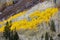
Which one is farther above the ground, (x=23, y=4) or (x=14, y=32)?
(x=23, y=4)

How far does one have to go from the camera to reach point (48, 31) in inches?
1414

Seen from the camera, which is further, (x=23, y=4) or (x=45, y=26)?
(x=23, y=4)

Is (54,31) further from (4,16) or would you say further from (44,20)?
(4,16)

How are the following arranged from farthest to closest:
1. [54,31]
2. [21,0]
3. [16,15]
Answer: [21,0] → [16,15] → [54,31]

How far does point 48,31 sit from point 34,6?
5.74 metres

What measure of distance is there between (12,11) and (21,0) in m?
2.21

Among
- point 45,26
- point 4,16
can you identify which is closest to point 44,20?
point 45,26

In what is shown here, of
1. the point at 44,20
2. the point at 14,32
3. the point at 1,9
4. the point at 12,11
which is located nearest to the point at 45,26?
the point at 44,20

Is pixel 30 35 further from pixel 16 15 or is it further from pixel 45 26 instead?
pixel 16 15

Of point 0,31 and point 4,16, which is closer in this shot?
point 0,31

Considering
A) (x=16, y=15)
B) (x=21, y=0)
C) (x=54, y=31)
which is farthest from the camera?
(x=21, y=0)

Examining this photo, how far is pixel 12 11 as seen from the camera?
137 ft

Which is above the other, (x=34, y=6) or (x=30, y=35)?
(x=34, y=6)

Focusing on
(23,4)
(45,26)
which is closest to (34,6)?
(23,4)
